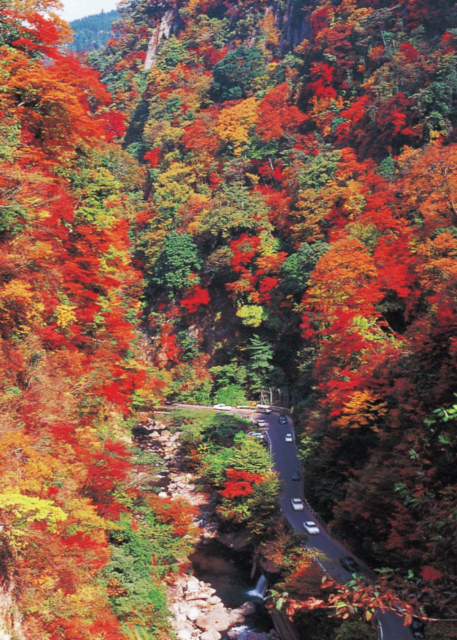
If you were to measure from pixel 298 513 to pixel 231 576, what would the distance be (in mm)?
4545

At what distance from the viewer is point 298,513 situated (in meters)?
25.6

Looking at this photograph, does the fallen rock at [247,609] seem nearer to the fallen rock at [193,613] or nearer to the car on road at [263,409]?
the fallen rock at [193,613]

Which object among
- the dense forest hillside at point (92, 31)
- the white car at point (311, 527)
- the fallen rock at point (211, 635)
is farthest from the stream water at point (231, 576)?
the dense forest hillside at point (92, 31)

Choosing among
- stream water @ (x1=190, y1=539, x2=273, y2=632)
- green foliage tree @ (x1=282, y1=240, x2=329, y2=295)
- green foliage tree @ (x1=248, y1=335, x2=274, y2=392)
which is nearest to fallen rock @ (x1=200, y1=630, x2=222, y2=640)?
stream water @ (x1=190, y1=539, x2=273, y2=632)

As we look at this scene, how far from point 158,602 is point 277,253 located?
93.4ft

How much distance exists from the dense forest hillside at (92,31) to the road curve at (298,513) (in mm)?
136262

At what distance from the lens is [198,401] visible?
42.0m

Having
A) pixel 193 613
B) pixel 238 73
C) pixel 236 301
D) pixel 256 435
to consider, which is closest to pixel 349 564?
pixel 193 613

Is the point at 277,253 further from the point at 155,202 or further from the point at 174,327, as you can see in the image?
the point at 155,202

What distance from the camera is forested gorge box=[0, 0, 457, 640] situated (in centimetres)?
1495

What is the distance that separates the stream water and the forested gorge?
1143 millimetres

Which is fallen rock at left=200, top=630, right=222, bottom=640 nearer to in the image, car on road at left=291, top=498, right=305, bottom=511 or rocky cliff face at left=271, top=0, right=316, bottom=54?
car on road at left=291, top=498, right=305, bottom=511

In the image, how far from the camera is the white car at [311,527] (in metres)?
23.4

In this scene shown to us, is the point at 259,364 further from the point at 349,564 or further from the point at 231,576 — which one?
the point at 349,564
